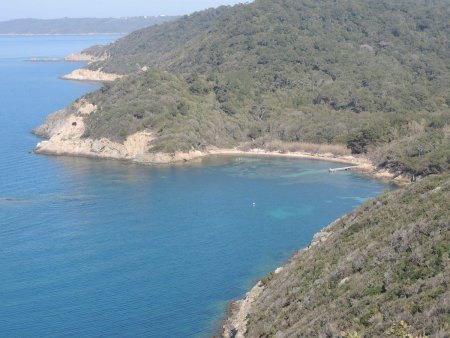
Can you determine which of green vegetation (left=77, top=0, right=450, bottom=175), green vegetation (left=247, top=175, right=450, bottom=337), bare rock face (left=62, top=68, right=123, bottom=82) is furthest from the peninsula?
bare rock face (left=62, top=68, right=123, bottom=82)

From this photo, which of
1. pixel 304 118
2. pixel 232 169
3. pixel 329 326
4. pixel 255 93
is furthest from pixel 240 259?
pixel 255 93

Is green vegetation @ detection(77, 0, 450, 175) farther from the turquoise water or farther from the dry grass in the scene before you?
the turquoise water

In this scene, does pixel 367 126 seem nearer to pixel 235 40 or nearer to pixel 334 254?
pixel 235 40

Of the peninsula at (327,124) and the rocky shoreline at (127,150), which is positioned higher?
the peninsula at (327,124)

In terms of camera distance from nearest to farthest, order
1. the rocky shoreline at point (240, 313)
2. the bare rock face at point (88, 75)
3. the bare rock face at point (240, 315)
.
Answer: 1. the bare rock face at point (240, 315)
2. the rocky shoreline at point (240, 313)
3. the bare rock face at point (88, 75)

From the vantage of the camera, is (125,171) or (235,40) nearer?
(125,171)

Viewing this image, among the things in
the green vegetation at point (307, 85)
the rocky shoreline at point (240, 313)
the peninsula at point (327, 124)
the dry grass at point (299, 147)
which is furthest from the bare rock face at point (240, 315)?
the dry grass at point (299, 147)

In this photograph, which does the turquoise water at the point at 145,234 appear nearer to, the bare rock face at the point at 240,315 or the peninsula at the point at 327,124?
the bare rock face at the point at 240,315
